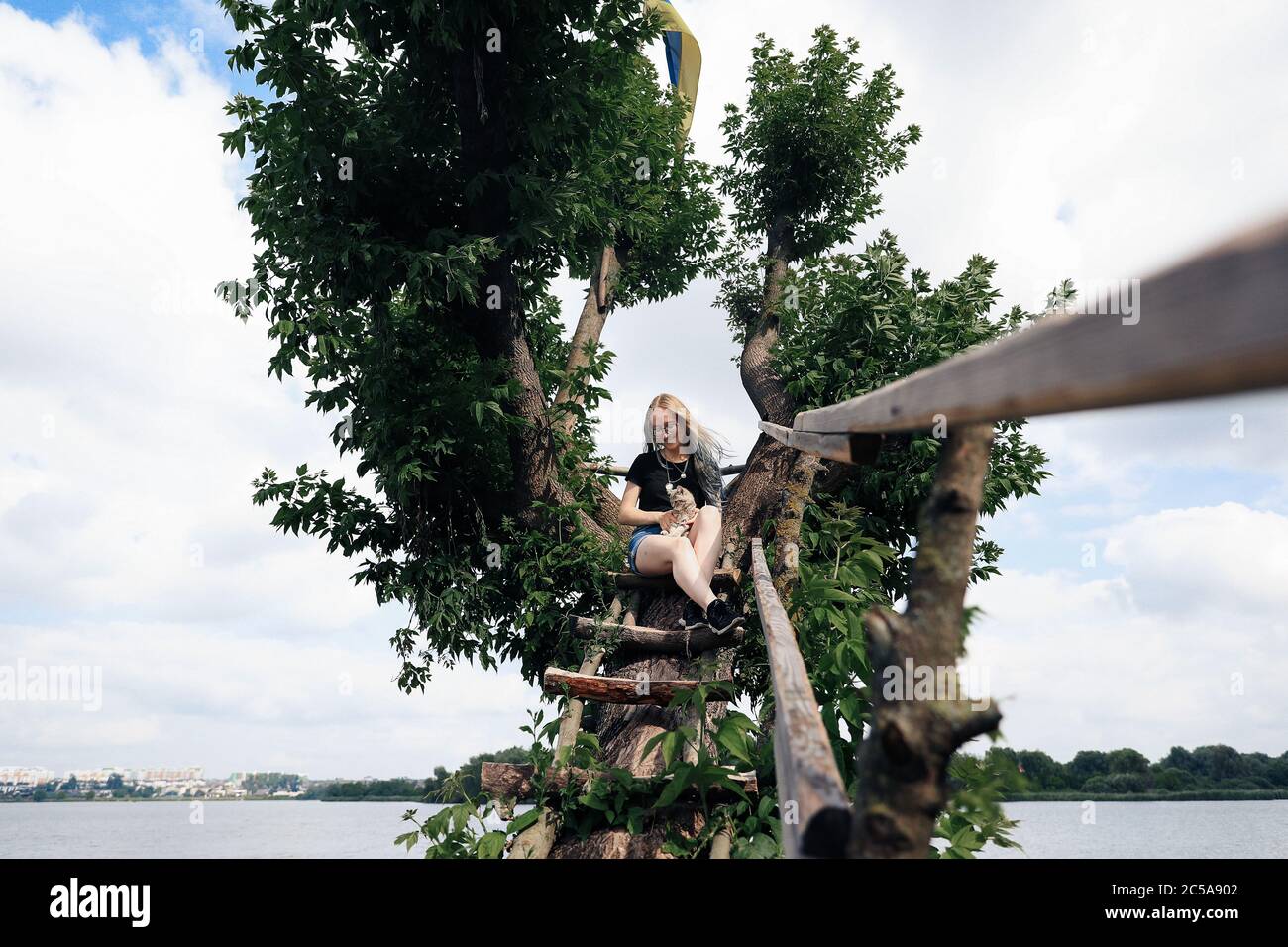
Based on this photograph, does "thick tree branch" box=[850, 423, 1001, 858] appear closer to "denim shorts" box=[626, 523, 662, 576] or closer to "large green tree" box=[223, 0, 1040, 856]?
"large green tree" box=[223, 0, 1040, 856]

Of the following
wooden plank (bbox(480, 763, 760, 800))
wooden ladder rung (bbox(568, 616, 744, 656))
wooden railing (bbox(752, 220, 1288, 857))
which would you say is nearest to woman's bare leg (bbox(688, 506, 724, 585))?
wooden ladder rung (bbox(568, 616, 744, 656))

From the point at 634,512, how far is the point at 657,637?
3.02ft

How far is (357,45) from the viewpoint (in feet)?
24.1

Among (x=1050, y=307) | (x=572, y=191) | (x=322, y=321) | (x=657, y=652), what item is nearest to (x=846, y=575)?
(x=657, y=652)

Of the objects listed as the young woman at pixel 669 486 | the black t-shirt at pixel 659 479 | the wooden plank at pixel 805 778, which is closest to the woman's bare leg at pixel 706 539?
the young woman at pixel 669 486

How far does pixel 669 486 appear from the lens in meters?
5.80

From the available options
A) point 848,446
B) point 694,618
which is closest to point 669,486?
point 694,618

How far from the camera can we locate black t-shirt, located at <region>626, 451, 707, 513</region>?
19.5ft

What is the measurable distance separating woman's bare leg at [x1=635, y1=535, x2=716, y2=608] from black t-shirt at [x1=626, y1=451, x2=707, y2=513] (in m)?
0.35

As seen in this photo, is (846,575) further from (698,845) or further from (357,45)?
(357,45)

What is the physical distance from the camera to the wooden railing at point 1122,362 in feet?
2.48

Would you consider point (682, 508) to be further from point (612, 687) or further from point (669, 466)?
point (612, 687)

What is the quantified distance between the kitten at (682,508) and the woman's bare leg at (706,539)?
0.05m
